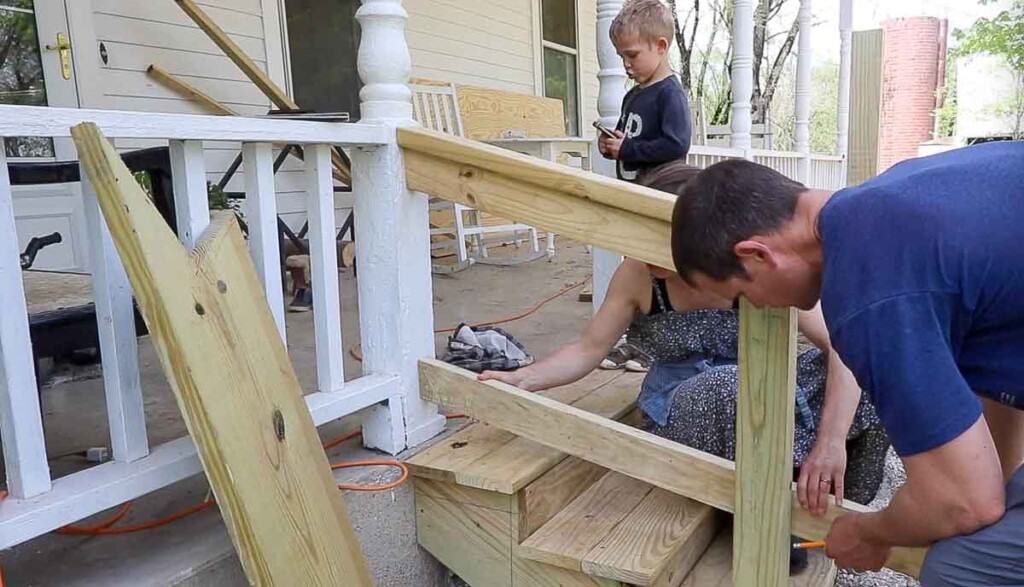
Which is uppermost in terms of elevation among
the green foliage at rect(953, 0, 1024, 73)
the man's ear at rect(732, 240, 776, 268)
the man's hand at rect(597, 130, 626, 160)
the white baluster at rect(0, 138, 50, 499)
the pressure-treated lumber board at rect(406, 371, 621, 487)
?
the green foliage at rect(953, 0, 1024, 73)

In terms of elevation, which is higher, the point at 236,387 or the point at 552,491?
the point at 236,387

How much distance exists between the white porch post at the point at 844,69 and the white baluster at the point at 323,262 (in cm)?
721

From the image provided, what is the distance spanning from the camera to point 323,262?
1749mm

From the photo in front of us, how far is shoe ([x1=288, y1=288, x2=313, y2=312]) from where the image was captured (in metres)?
3.60

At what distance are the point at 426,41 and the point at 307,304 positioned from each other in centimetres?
290

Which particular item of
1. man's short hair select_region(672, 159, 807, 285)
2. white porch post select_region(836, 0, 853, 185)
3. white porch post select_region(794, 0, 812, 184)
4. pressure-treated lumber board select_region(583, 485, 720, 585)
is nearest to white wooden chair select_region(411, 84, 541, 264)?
white porch post select_region(794, 0, 812, 184)

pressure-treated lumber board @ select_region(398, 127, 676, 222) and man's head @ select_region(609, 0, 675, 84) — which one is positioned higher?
man's head @ select_region(609, 0, 675, 84)

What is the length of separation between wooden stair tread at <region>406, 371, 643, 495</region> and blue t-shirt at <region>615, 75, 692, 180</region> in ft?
2.91

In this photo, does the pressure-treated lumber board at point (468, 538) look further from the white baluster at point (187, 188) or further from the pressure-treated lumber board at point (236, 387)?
the white baluster at point (187, 188)

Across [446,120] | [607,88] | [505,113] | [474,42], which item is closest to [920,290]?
[607,88]

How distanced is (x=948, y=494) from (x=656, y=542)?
2.24 ft

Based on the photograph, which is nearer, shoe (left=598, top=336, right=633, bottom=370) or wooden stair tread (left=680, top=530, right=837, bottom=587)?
wooden stair tread (left=680, top=530, right=837, bottom=587)

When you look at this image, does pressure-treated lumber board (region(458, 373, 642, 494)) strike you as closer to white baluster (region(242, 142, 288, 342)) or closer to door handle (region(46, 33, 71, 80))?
white baluster (region(242, 142, 288, 342))

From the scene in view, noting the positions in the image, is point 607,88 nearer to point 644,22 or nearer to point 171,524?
point 644,22
